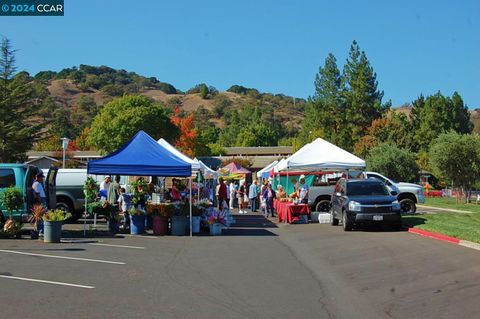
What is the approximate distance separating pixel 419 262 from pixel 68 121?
433 feet

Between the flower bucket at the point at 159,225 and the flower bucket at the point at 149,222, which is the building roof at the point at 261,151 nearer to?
the flower bucket at the point at 149,222

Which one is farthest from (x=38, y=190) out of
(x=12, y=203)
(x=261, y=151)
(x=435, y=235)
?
(x=261, y=151)

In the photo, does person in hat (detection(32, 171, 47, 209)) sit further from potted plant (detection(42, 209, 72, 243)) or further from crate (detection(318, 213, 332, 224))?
crate (detection(318, 213, 332, 224))

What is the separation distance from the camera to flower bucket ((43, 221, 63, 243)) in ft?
51.6

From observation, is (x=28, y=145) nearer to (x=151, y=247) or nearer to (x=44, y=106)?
(x=44, y=106)

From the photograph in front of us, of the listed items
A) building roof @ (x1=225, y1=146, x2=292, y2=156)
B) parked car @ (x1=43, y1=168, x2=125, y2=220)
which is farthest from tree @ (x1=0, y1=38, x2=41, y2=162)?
building roof @ (x1=225, y1=146, x2=292, y2=156)

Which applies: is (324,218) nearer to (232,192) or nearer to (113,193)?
(113,193)

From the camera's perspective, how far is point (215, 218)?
1900 cm

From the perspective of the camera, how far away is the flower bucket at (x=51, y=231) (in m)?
15.7

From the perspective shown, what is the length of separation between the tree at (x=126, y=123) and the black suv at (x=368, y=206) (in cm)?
5887

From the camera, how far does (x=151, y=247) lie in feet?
49.6

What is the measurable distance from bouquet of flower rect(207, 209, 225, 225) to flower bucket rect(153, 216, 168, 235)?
4.73 feet

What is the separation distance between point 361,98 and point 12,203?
57.3 metres

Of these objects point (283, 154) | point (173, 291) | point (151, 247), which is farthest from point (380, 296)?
point (283, 154)
